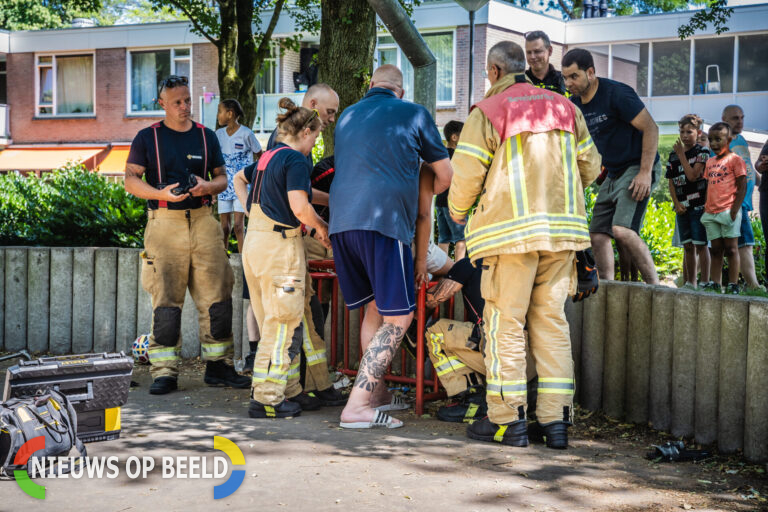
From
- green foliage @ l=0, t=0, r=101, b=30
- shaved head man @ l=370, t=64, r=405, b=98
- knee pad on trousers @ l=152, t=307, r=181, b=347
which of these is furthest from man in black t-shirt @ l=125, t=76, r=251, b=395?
green foliage @ l=0, t=0, r=101, b=30

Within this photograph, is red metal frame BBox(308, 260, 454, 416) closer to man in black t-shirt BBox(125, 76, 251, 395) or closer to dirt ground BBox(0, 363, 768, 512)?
dirt ground BBox(0, 363, 768, 512)

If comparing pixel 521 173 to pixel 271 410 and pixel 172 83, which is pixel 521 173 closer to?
pixel 271 410

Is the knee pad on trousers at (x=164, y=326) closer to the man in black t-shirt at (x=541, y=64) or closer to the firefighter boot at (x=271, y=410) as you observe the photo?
the firefighter boot at (x=271, y=410)

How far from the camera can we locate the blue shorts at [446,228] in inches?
385

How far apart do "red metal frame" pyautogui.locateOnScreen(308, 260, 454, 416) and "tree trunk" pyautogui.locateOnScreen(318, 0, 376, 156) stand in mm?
2149

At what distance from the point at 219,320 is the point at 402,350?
1545mm

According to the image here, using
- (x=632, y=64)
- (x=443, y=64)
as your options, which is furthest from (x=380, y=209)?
(x=632, y=64)

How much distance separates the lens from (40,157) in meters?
34.9

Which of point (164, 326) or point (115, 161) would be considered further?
point (115, 161)

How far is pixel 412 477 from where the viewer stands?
4.44 m

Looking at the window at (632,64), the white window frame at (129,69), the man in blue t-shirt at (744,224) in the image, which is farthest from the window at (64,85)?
the man in blue t-shirt at (744,224)

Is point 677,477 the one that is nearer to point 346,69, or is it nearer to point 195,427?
point 195,427

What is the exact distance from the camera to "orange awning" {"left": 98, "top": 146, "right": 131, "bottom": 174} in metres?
32.5

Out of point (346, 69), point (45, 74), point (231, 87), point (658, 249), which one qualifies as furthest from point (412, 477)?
point (45, 74)
